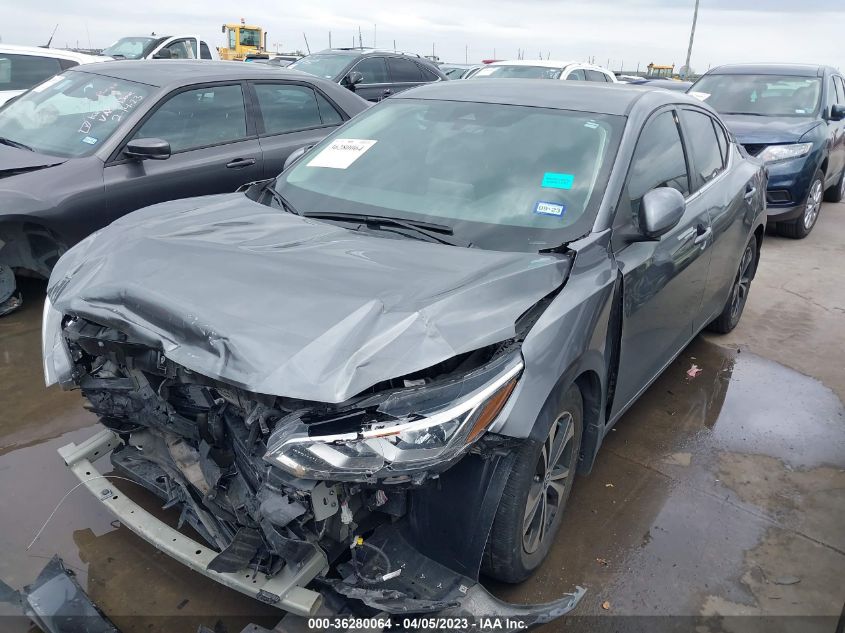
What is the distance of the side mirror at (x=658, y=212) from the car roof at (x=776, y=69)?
6.81 metres

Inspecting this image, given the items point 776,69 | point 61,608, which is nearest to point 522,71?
point 776,69

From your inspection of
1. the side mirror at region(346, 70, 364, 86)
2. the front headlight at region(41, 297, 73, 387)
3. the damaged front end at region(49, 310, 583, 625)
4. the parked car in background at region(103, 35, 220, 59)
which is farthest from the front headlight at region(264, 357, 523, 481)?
the parked car in background at region(103, 35, 220, 59)

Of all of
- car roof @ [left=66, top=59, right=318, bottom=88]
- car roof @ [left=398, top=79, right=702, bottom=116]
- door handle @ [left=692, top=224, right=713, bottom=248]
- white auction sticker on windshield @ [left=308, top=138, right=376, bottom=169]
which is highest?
car roof @ [left=398, top=79, right=702, bottom=116]

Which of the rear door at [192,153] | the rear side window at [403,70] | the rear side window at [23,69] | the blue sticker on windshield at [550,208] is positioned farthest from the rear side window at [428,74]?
the blue sticker on windshield at [550,208]

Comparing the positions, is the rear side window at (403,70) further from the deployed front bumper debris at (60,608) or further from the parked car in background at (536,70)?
the deployed front bumper debris at (60,608)

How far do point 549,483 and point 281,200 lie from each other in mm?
1830

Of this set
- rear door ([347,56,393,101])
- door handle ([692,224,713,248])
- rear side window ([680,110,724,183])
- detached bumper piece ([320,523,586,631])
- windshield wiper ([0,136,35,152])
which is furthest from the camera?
rear door ([347,56,393,101])

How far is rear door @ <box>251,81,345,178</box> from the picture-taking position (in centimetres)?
559

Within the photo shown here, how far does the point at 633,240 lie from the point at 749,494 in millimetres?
1407

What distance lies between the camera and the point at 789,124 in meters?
7.48

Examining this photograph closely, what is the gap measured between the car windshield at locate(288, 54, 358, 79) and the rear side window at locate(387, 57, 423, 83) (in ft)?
2.53

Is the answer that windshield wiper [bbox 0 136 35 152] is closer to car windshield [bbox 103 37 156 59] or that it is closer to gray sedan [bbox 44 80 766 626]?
gray sedan [bbox 44 80 766 626]

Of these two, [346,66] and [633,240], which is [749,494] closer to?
[633,240]

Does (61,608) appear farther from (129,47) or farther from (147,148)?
(129,47)
